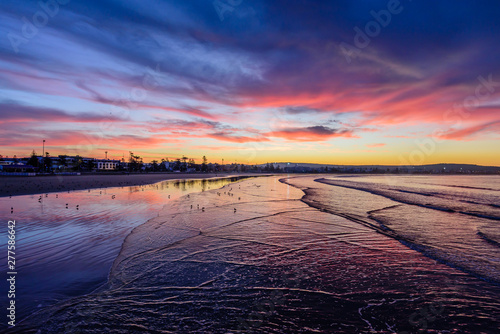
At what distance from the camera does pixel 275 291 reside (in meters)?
6.07

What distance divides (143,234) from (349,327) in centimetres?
979

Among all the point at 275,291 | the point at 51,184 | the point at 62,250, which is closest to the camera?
the point at 275,291

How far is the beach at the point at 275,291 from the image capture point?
15.5 feet

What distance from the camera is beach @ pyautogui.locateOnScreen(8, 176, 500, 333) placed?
472 cm

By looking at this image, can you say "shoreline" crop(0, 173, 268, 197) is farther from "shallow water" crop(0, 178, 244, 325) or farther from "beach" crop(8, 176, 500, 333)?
"beach" crop(8, 176, 500, 333)

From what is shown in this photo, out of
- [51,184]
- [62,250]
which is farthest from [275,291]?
[51,184]

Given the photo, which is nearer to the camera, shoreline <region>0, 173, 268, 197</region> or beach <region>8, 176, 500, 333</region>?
beach <region>8, 176, 500, 333</region>

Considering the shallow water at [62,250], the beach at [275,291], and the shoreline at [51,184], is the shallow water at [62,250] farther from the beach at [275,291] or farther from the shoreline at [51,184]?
the shoreline at [51,184]

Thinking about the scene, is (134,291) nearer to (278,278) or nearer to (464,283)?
(278,278)

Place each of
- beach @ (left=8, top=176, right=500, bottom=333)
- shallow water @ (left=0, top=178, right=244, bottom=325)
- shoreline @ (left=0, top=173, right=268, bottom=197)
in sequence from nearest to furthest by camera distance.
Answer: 1. beach @ (left=8, top=176, right=500, bottom=333)
2. shallow water @ (left=0, top=178, right=244, bottom=325)
3. shoreline @ (left=0, top=173, right=268, bottom=197)

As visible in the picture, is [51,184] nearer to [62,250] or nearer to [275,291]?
[62,250]

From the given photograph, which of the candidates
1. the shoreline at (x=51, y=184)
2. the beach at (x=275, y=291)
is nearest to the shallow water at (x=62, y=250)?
the beach at (x=275, y=291)

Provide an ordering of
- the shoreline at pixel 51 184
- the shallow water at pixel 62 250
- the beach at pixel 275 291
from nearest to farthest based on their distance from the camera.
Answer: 1. the beach at pixel 275 291
2. the shallow water at pixel 62 250
3. the shoreline at pixel 51 184

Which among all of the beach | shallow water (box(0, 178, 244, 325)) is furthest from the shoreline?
the beach
